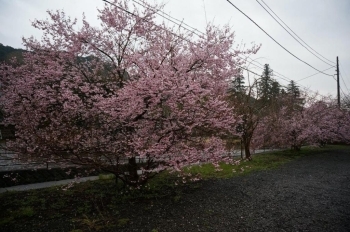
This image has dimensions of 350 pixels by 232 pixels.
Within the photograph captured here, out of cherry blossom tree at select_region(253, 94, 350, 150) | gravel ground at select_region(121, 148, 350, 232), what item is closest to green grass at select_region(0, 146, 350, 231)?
gravel ground at select_region(121, 148, 350, 232)

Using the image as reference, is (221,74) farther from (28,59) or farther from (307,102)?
(307,102)

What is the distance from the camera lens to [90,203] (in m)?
5.80

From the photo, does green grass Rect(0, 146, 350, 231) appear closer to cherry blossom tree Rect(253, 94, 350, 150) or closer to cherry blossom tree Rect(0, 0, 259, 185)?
cherry blossom tree Rect(0, 0, 259, 185)

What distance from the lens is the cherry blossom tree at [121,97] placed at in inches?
218

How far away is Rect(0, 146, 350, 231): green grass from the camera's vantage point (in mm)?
4745

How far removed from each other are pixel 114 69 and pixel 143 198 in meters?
4.27

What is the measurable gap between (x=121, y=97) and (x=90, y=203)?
3059mm

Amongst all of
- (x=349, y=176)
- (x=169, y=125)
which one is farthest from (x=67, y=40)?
(x=349, y=176)

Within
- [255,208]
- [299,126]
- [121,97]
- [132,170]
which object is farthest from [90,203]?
[299,126]

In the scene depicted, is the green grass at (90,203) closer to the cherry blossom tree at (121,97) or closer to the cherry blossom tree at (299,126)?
the cherry blossom tree at (121,97)

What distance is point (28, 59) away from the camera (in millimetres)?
6867

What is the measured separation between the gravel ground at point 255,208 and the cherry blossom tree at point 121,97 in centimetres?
117

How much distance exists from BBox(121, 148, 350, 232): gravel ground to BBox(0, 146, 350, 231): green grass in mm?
315

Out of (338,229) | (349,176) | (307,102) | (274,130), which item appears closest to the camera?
(338,229)
